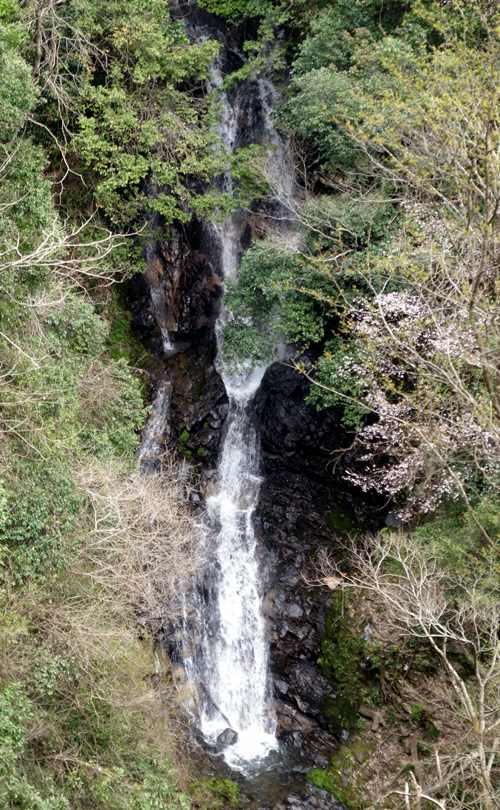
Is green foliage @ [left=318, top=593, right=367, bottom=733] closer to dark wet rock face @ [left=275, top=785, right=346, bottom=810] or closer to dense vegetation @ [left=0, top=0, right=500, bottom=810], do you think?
dense vegetation @ [left=0, top=0, right=500, bottom=810]

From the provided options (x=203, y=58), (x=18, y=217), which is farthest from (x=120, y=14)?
(x=18, y=217)

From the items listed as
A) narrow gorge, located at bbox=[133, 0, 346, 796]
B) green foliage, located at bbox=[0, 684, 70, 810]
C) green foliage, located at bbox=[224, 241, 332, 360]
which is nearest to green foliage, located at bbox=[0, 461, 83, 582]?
green foliage, located at bbox=[0, 684, 70, 810]

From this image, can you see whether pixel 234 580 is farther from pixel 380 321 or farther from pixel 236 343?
pixel 380 321

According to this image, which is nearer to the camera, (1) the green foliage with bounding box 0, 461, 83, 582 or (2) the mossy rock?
(1) the green foliage with bounding box 0, 461, 83, 582

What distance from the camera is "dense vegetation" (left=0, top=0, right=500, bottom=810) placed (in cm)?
754

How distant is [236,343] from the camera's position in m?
14.1

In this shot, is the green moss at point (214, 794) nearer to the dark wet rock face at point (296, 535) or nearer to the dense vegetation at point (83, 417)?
the dense vegetation at point (83, 417)

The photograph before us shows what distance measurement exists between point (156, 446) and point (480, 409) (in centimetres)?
996

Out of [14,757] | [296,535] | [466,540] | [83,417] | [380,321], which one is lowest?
[296,535]

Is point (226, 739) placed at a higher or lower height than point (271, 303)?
lower

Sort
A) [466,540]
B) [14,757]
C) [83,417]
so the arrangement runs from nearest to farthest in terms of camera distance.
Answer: [14,757]
[466,540]
[83,417]

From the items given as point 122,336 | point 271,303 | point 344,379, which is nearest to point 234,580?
point 344,379

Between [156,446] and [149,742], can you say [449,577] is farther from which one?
[156,446]

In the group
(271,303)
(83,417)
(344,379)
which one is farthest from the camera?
(271,303)
